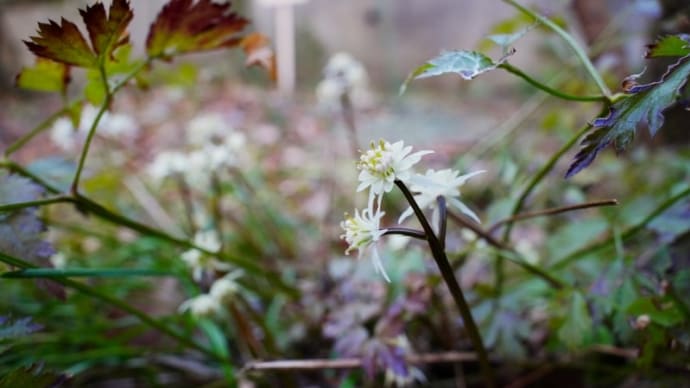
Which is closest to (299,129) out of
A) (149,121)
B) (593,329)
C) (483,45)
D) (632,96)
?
(149,121)

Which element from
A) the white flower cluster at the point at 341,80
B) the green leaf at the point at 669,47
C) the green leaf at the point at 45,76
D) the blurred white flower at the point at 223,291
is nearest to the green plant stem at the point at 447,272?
the green leaf at the point at 669,47

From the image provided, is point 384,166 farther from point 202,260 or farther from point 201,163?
point 201,163

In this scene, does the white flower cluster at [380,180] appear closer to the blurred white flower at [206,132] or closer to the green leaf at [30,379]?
the green leaf at [30,379]

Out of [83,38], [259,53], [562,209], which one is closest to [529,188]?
[562,209]

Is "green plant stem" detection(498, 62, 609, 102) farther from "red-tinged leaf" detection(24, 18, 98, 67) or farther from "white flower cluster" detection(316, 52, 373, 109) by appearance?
"white flower cluster" detection(316, 52, 373, 109)

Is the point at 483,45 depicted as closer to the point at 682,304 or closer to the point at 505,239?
the point at 505,239

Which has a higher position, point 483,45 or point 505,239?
point 483,45
